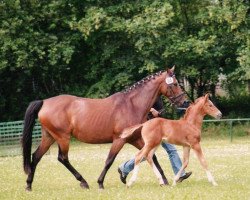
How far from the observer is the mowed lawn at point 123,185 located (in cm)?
1172

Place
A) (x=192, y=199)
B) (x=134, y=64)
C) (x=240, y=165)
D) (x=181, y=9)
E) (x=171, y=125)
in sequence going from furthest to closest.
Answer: (x=181, y=9), (x=134, y=64), (x=240, y=165), (x=171, y=125), (x=192, y=199)

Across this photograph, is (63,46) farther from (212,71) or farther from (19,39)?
(212,71)

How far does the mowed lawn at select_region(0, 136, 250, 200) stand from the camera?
38.5 ft

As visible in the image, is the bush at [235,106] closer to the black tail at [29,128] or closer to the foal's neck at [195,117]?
the foal's neck at [195,117]

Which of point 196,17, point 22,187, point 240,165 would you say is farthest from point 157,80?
point 196,17

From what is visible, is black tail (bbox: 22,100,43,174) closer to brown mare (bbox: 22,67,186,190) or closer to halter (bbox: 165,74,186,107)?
brown mare (bbox: 22,67,186,190)

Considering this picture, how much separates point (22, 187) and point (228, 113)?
74.8 ft

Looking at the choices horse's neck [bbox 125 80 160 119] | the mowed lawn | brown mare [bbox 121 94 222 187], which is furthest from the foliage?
brown mare [bbox 121 94 222 187]

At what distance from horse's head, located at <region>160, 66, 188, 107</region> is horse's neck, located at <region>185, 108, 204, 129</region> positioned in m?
0.41

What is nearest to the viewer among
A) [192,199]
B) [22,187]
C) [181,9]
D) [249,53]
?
[192,199]

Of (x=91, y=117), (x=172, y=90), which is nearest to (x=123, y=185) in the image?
(x=91, y=117)

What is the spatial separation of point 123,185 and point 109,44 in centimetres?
2014

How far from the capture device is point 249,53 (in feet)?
102

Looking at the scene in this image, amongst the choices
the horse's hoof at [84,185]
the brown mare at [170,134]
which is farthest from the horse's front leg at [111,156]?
the horse's hoof at [84,185]
